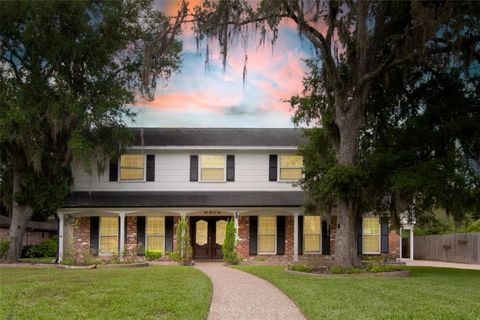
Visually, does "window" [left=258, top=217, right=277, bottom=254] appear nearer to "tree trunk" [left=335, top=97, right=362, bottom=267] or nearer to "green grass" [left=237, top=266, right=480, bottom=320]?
"tree trunk" [left=335, top=97, right=362, bottom=267]

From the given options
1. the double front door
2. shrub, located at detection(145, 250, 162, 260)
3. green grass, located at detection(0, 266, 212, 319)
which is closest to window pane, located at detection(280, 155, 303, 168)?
the double front door

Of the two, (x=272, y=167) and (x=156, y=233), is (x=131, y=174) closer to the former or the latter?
(x=156, y=233)

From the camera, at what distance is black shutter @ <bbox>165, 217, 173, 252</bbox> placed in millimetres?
26906

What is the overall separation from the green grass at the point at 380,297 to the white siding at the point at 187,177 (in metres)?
11.5

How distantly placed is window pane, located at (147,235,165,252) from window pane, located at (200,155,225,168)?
12.4 feet

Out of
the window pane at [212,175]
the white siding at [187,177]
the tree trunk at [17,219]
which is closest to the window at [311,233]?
the white siding at [187,177]

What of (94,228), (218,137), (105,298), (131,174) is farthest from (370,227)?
(105,298)

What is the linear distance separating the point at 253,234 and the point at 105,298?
16237 millimetres

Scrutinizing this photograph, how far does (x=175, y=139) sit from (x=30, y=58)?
296 inches

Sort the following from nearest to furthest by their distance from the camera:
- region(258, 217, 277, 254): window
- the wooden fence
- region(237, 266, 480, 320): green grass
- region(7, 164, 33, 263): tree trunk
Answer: region(237, 266, 480, 320): green grass → region(7, 164, 33, 263): tree trunk → region(258, 217, 277, 254): window → the wooden fence

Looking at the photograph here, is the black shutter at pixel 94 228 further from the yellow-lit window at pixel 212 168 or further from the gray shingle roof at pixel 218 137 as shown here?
the yellow-lit window at pixel 212 168

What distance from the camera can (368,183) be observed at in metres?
18.6

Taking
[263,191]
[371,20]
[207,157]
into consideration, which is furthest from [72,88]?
[371,20]

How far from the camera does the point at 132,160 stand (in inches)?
1081
